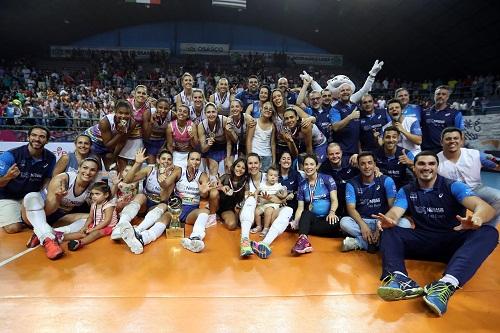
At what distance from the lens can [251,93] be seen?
5422 millimetres

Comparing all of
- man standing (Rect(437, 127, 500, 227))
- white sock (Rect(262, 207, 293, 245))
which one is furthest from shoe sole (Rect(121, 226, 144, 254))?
man standing (Rect(437, 127, 500, 227))

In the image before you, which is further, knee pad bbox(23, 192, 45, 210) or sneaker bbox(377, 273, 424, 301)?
knee pad bbox(23, 192, 45, 210)

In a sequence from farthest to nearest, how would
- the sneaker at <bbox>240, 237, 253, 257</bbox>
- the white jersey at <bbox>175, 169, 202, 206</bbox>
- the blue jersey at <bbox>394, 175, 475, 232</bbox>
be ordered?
the white jersey at <bbox>175, 169, 202, 206</bbox>, the sneaker at <bbox>240, 237, 253, 257</bbox>, the blue jersey at <bbox>394, 175, 475, 232</bbox>

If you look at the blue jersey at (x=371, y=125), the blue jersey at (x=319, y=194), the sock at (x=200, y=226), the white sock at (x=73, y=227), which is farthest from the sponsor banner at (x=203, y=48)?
the sock at (x=200, y=226)

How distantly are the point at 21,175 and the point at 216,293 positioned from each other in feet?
10.1

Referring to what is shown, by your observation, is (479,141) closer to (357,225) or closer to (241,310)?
(357,225)

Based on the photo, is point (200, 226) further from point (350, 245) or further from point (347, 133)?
point (347, 133)

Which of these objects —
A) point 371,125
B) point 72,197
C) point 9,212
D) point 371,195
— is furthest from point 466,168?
point 9,212

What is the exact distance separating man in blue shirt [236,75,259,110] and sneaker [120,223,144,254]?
290cm

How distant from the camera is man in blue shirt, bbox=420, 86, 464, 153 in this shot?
14.9ft

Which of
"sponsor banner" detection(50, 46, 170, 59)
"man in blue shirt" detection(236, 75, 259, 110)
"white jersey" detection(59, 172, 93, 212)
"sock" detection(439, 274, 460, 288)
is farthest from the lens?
"sponsor banner" detection(50, 46, 170, 59)

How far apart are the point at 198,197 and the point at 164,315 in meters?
1.99

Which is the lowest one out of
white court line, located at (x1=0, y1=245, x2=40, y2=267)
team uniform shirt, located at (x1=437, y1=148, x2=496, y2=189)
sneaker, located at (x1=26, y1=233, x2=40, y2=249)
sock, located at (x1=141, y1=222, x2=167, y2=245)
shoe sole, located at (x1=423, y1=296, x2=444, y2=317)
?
white court line, located at (x1=0, y1=245, x2=40, y2=267)

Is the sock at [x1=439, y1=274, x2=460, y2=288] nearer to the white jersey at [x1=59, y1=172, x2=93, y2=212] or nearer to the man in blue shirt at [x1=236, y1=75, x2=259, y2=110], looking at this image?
the man in blue shirt at [x1=236, y1=75, x2=259, y2=110]
